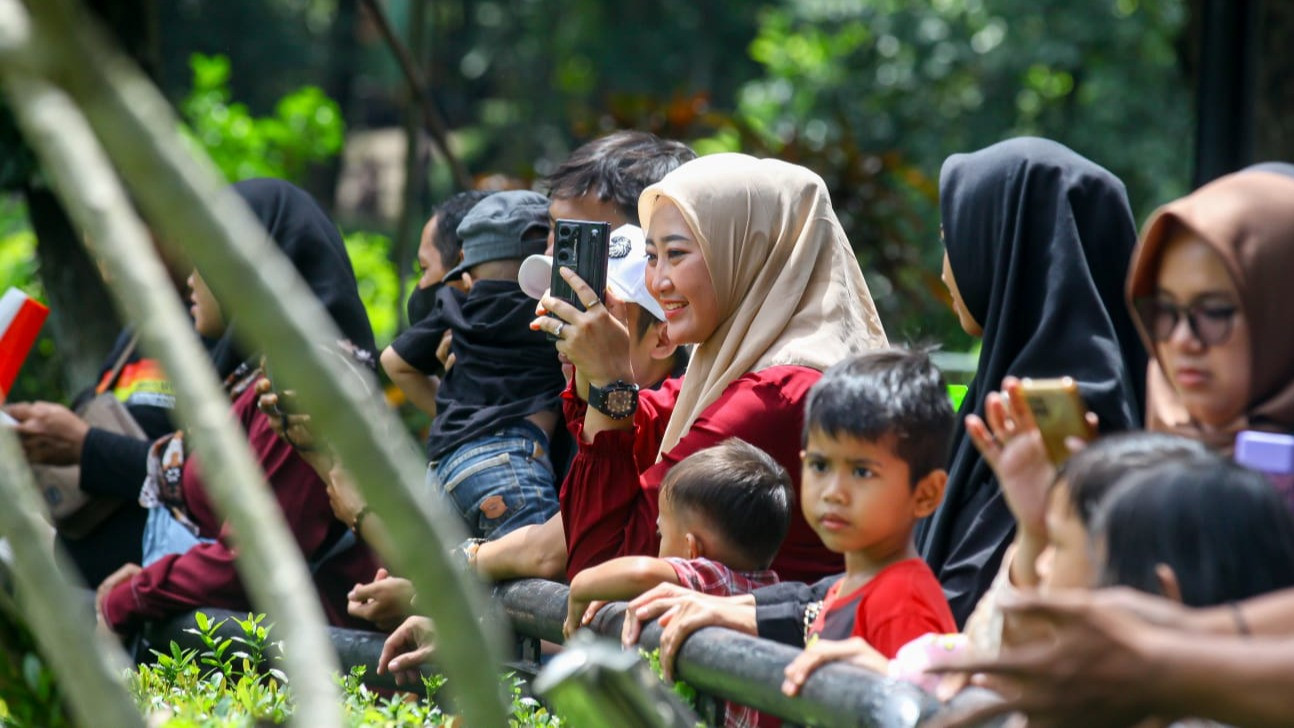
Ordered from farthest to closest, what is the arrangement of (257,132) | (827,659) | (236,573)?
1. (257,132)
2. (236,573)
3. (827,659)

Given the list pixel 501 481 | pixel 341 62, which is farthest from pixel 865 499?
pixel 341 62

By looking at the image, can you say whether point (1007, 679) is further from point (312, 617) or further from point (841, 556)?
point (841, 556)

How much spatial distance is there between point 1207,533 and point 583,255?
1.75m

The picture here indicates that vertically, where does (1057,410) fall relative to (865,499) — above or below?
above

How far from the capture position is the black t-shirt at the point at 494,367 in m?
3.89

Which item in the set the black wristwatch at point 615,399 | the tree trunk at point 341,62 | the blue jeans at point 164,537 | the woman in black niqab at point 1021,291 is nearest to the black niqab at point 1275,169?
the woman in black niqab at point 1021,291

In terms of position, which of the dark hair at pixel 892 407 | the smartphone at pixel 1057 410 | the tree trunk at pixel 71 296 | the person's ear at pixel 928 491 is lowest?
the tree trunk at pixel 71 296

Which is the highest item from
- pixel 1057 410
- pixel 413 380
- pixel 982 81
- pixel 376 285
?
pixel 1057 410

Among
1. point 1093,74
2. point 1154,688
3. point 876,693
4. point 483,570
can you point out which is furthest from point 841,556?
point 1093,74

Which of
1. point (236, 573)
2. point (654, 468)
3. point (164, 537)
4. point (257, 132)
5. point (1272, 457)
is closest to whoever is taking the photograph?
point (1272, 457)

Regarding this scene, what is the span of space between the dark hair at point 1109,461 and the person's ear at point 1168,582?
102mm

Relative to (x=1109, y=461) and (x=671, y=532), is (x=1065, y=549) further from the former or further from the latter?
(x=671, y=532)

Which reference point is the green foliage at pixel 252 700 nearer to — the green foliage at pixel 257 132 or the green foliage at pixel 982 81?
the green foliage at pixel 257 132

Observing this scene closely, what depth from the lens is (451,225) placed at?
15.0 feet
